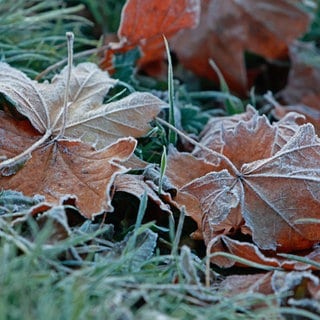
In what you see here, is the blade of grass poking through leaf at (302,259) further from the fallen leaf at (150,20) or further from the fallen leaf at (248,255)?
the fallen leaf at (150,20)

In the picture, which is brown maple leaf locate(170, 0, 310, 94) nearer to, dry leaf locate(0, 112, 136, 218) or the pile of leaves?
the pile of leaves

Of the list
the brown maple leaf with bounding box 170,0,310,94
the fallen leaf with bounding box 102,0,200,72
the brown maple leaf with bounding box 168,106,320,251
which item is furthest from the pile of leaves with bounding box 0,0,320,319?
the brown maple leaf with bounding box 170,0,310,94

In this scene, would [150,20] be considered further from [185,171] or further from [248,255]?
[248,255]

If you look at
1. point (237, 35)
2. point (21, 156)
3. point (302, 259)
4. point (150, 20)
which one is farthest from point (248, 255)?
point (237, 35)

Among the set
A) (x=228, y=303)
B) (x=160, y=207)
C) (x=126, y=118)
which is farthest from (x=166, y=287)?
(x=126, y=118)

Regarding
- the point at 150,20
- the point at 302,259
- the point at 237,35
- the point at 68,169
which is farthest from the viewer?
the point at 237,35

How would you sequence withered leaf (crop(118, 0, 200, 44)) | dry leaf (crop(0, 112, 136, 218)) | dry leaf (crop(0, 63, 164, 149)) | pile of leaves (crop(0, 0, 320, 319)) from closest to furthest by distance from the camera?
pile of leaves (crop(0, 0, 320, 319)) < dry leaf (crop(0, 112, 136, 218)) < dry leaf (crop(0, 63, 164, 149)) < withered leaf (crop(118, 0, 200, 44))
